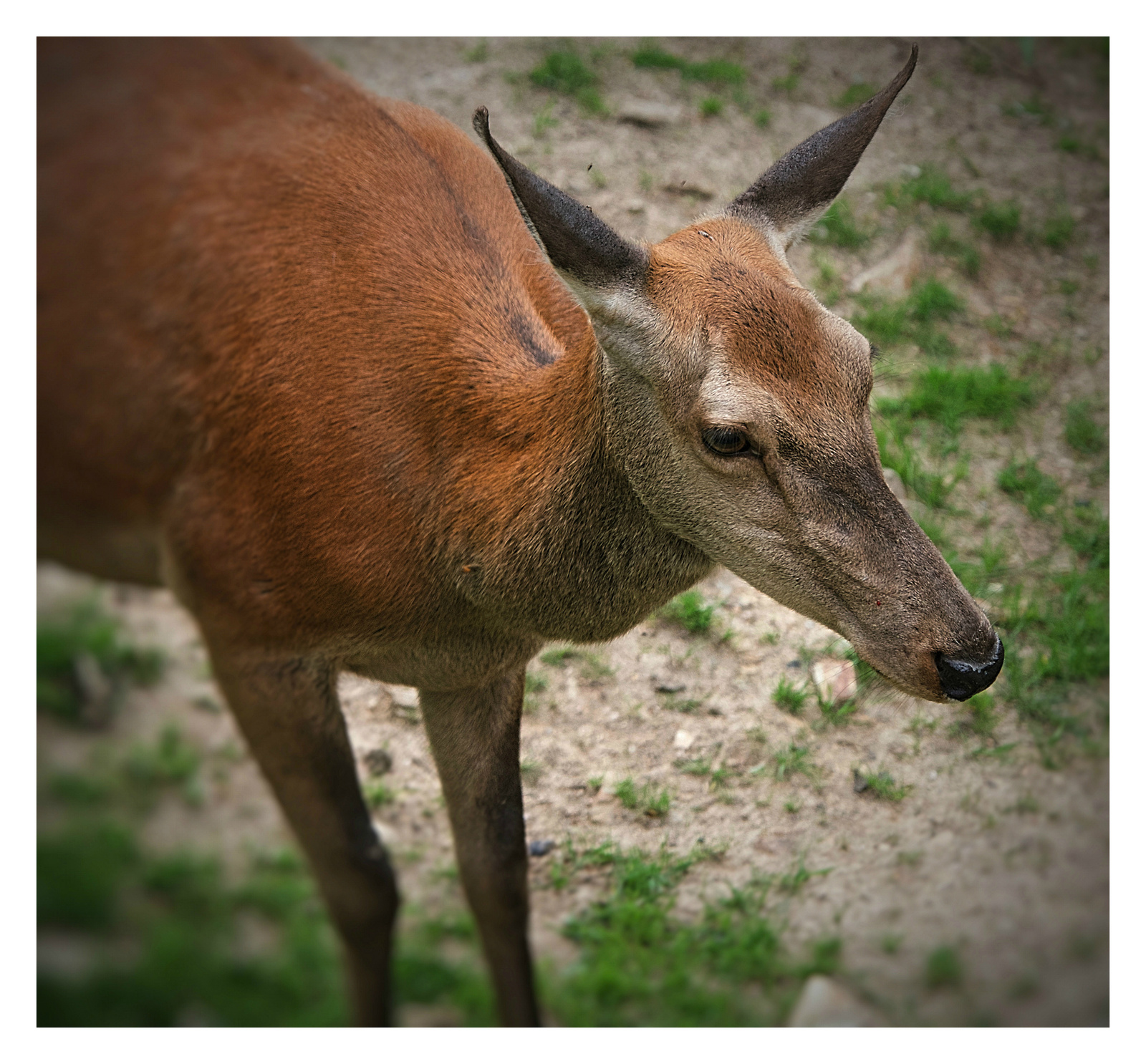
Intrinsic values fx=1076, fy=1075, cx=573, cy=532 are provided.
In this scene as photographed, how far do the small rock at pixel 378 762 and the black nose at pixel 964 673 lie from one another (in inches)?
71.2

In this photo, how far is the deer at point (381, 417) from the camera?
2076 mm

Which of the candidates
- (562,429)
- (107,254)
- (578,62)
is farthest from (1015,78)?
(107,254)

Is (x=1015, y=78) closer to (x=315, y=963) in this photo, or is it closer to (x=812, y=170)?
(x=812, y=170)

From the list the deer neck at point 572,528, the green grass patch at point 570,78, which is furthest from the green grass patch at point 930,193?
the deer neck at point 572,528

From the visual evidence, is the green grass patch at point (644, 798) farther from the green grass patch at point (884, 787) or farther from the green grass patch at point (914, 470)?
the green grass patch at point (914, 470)

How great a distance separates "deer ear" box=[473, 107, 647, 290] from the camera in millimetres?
1954

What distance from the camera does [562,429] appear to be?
2285 mm

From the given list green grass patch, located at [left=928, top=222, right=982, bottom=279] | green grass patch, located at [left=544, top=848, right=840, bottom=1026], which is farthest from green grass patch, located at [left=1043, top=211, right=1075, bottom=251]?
green grass patch, located at [left=544, top=848, right=840, bottom=1026]

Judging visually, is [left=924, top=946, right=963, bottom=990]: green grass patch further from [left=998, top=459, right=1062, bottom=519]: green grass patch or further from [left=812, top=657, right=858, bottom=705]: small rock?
[left=998, top=459, right=1062, bottom=519]: green grass patch

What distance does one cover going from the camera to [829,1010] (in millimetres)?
2314

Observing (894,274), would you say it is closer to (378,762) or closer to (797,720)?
(797,720)

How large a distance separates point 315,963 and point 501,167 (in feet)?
5.38

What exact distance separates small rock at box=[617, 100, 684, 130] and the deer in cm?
159

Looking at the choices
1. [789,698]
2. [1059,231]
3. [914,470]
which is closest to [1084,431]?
[914,470]
